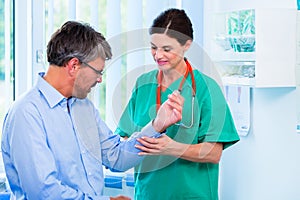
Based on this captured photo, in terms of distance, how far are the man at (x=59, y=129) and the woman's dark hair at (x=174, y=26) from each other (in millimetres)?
285

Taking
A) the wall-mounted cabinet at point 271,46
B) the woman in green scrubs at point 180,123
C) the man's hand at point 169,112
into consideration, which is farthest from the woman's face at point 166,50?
the wall-mounted cabinet at point 271,46

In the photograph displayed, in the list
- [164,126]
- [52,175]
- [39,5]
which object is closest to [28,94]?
[52,175]

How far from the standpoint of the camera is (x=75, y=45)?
4.88 feet

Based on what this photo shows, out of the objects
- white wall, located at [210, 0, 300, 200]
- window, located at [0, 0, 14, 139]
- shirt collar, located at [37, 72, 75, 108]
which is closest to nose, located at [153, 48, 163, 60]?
shirt collar, located at [37, 72, 75, 108]

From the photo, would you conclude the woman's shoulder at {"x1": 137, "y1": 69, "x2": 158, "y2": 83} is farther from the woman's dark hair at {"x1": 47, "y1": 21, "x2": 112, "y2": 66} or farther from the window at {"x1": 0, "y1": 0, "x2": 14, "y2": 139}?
the window at {"x1": 0, "y1": 0, "x2": 14, "y2": 139}

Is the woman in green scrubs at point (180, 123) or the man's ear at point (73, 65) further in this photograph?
the woman in green scrubs at point (180, 123)

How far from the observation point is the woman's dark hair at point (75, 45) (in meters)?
1.49

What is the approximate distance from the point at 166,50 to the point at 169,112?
19 centimetres

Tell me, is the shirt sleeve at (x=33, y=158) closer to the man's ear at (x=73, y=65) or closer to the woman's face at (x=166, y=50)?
the man's ear at (x=73, y=65)

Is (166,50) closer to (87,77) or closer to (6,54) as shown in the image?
(87,77)

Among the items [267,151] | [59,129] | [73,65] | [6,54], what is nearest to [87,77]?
[73,65]

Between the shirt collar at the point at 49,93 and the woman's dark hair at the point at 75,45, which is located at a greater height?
the woman's dark hair at the point at 75,45

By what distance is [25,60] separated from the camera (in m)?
2.45

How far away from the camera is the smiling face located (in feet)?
4.98
